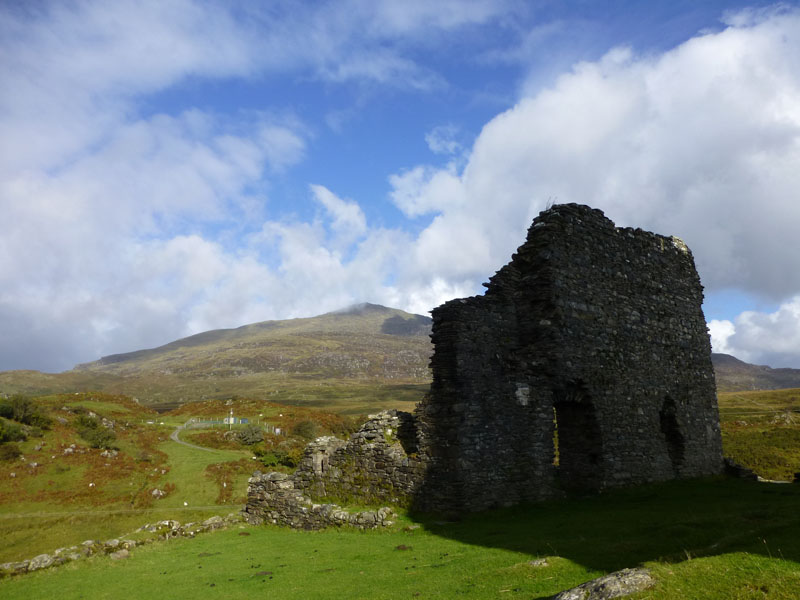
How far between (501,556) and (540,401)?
23.6 ft

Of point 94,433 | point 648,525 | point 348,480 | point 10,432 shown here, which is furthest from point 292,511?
point 94,433

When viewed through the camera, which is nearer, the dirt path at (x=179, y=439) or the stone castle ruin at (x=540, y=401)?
the stone castle ruin at (x=540, y=401)

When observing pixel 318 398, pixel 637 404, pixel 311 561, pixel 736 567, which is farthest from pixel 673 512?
pixel 318 398

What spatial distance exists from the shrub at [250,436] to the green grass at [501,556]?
81.9 feet

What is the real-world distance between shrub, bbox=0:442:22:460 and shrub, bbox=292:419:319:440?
66.4ft

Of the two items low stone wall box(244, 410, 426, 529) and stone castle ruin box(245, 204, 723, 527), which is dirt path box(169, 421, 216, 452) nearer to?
low stone wall box(244, 410, 426, 529)

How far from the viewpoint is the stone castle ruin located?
14766mm

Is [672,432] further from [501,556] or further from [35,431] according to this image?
[35,431]

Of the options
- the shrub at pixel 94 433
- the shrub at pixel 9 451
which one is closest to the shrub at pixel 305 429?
the shrub at pixel 94 433

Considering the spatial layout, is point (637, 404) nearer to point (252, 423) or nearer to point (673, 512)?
point (673, 512)

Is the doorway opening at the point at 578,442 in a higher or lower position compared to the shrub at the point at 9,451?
higher

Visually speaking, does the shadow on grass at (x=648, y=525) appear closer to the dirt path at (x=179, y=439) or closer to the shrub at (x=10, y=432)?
the dirt path at (x=179, y=439)

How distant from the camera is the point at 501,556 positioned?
31.6ft

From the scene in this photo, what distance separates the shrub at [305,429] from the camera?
4422 cm
